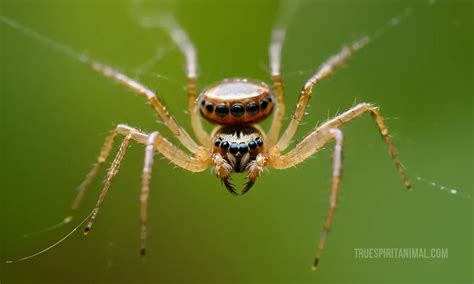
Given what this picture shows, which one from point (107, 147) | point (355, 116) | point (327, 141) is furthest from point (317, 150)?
point (107, 147)

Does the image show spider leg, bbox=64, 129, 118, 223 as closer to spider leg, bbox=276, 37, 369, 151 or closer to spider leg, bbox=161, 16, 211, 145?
spider leg, bbox=161, 16, 211, 145

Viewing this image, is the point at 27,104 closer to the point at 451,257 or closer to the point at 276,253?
the point at 276,253

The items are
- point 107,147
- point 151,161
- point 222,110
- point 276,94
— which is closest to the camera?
point 151,161

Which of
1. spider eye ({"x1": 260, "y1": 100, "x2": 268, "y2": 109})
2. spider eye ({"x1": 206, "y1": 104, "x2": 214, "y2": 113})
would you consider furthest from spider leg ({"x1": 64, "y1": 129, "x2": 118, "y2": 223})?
spider eye ({"x1": 260, "y1": 100, "x2": 268, "y2": 109})

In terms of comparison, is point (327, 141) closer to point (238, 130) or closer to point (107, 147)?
point (238, 130)

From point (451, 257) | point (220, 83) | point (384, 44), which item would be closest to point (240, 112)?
point (220, 83)

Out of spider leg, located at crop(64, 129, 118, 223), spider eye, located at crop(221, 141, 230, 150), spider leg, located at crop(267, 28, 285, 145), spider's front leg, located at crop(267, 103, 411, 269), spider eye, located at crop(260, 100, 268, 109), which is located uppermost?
spider leg, located at crop(267, 28, 285, 145)

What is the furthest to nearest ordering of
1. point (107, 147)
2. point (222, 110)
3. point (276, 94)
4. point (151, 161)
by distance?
point (276, 94) < point (222, 110) < point (107, 147) < point (151, 161)

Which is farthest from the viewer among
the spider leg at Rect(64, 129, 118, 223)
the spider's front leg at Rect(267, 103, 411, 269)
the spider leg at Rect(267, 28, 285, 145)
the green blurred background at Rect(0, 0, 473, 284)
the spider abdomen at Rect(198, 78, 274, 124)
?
the green blurred background at Rect(0, 0, 473, 284)
